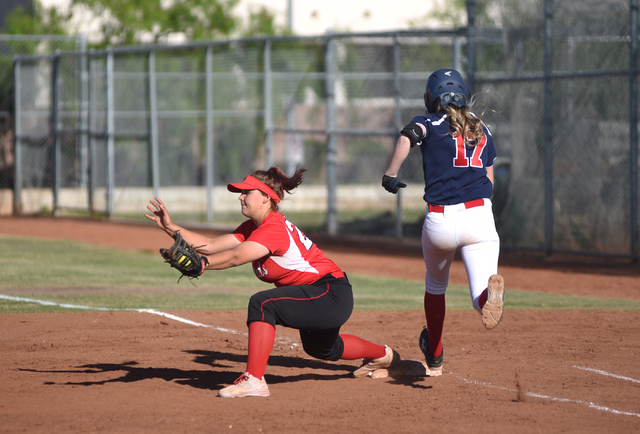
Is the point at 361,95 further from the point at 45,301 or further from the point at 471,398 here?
the point at 471,398

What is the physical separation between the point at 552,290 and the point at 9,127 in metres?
16.6

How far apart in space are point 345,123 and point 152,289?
30.1 feet

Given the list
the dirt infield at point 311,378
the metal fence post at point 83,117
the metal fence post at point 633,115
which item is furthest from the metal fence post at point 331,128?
the dirt infield at point 311,378

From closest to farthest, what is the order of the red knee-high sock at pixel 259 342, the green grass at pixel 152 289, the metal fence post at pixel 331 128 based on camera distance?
1. the red knee-high sock at pixel 259 342
2. the green grass at pixel 152 289
3. the metal fence post at pixel 331 128

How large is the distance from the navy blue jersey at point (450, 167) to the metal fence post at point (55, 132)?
16433mm

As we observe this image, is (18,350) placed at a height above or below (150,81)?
below

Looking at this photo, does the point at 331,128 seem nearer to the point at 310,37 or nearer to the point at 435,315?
the point at 310,37

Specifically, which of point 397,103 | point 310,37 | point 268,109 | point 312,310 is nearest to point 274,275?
point 312,310

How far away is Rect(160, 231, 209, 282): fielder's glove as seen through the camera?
4.37m

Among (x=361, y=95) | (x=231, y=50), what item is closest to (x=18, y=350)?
(x=361, y=95)

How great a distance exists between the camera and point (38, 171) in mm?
20656

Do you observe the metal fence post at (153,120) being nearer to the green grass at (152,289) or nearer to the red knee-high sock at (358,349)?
the green grass at (152,289)

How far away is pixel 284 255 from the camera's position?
4.90 m

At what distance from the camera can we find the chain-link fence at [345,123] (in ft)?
39.7
